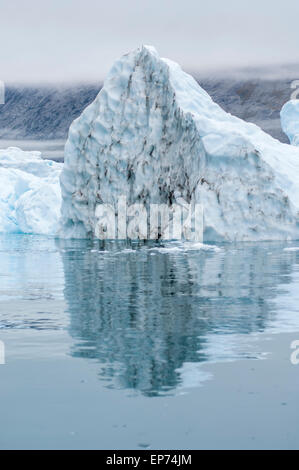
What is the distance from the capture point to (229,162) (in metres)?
25.1

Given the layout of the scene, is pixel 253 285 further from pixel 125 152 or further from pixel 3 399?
pixel 125 152

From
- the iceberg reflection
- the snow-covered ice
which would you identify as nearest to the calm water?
the iceberg reflection

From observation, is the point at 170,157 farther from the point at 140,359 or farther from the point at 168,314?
the point at 140,359

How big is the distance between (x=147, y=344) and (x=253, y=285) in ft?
17.1

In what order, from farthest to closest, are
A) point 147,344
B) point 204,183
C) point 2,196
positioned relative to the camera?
point 2,196 < point 204,183 < point 147,344

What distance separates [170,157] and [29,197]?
1539 centimetres

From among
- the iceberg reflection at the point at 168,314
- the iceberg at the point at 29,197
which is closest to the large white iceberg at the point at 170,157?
the iceberg reflection at the point at 168,314

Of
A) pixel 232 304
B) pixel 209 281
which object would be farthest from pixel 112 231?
pixel 232 304

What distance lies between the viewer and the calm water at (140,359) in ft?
13.3

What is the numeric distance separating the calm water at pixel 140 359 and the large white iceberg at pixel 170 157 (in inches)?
511

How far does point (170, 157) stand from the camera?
93.0ft

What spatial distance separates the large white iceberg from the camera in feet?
82.1

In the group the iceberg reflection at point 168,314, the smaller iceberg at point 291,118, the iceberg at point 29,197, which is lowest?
the iceberg reflection at point 168,314

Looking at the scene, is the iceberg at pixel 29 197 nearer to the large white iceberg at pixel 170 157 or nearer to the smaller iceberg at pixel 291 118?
the large white iceberg at pixel 170 157
